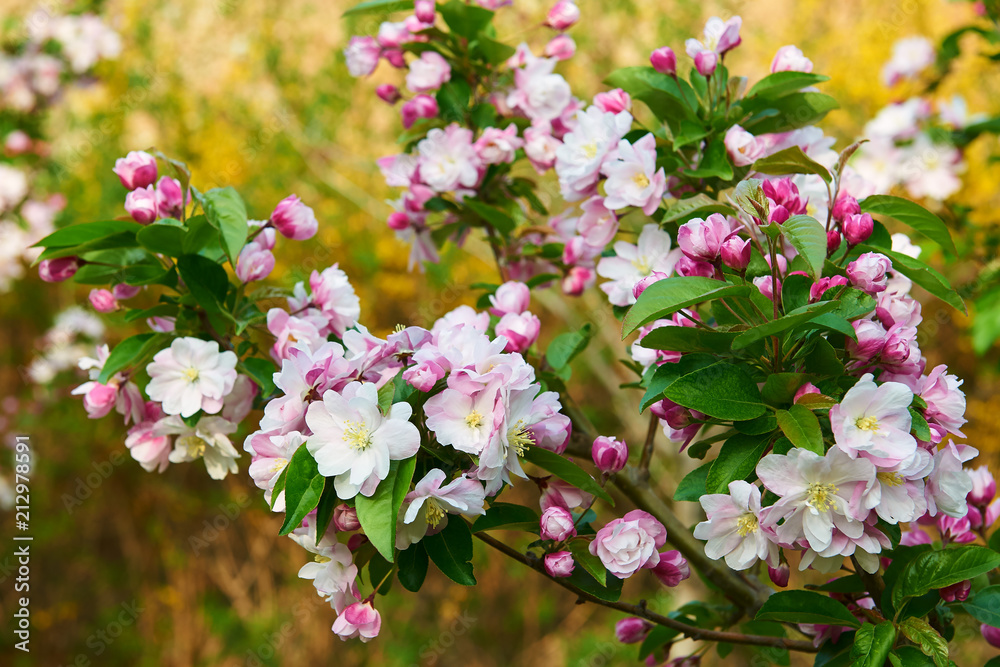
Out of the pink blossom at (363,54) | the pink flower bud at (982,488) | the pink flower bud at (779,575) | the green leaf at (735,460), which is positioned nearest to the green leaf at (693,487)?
the green leaf at (735,460)

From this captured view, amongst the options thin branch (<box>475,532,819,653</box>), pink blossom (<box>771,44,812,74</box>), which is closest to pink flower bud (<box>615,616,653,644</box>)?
thin branch (<box>475,532,819,653</box>)

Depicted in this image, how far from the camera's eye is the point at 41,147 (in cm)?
341

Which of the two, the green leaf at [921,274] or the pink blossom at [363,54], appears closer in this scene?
the green leaf at [921,274]

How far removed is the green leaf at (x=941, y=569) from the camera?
0.80 m

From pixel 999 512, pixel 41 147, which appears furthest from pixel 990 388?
pixel 41 147

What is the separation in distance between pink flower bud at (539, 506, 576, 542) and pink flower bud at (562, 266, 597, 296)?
21.3 inches

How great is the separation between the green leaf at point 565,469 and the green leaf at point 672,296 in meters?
0.18

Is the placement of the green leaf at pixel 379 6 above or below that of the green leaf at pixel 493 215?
above

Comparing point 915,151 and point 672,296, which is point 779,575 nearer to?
point 672,296

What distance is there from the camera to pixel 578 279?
1.31m

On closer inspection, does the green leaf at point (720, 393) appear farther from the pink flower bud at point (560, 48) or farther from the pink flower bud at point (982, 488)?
the pink flower bud at point (560, 48)

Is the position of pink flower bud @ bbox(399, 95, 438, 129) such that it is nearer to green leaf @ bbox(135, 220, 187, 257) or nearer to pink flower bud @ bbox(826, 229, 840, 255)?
green leaf @ bbox(135, 220, 187, 257)

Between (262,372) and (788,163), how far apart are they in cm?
71

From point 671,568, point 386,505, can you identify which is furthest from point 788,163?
point 386,505
